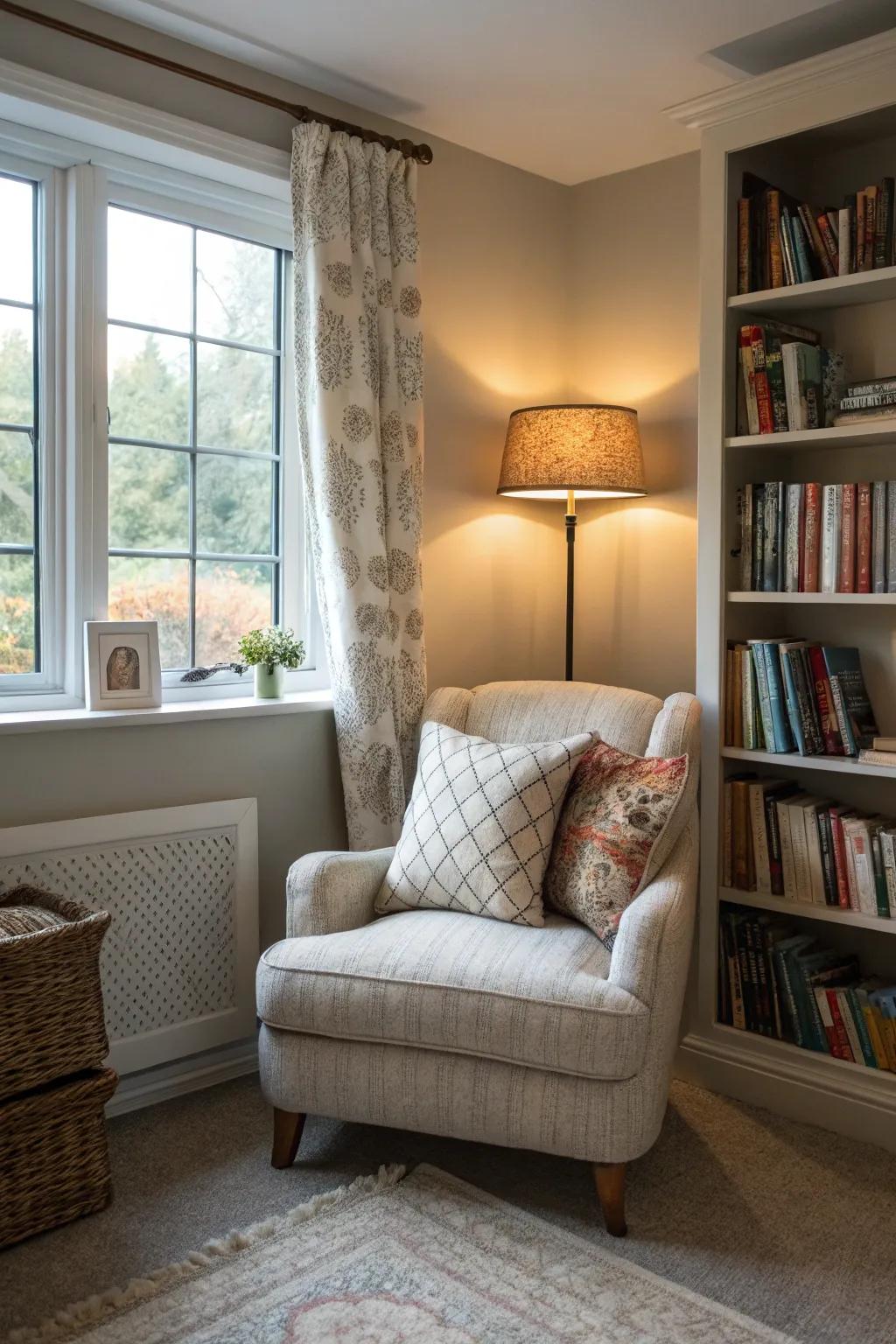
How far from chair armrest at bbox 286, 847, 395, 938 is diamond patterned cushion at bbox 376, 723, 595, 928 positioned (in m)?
0.06

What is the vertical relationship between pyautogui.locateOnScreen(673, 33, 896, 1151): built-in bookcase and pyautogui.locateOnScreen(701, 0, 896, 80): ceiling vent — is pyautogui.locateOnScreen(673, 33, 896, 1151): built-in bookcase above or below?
below

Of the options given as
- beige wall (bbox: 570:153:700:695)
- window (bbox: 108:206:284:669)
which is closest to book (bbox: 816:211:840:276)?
beige wall (bbox: 570:153:700:695)

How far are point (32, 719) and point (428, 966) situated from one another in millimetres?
988

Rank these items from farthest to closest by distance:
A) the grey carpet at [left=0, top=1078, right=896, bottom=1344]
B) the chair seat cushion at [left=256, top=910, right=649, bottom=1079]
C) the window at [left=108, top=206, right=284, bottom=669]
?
the window at [left=108, top=206, right=284, bottom=669]
the chair seat cushion at [left=256, top=910, right=649, bottom=1079]
the grey carpet at [left=0, top=1078, right=896, bottom=1344]

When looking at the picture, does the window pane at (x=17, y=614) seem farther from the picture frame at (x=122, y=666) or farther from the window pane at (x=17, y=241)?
the window pane at (x=17, y=241)

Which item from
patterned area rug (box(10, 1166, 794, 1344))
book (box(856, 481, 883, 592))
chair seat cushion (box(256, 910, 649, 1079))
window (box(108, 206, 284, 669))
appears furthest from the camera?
window (box(108, 206, 284, 669))

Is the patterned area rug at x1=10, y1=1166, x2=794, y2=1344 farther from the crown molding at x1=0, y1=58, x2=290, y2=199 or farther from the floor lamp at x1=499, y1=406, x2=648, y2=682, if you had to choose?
the crown molding at x1=0, y1=58, x2=290, y2=199

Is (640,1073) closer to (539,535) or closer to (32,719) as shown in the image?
(32,719)

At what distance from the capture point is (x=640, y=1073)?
2.13m

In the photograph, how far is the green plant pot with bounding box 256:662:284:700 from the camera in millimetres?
2918

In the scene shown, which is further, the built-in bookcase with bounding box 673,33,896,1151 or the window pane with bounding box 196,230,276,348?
the window pane with bounding box 196,230,276,348

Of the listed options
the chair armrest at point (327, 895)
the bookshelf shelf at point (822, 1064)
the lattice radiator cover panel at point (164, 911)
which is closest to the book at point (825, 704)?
the bookshelf shelf at point (822, 1064)

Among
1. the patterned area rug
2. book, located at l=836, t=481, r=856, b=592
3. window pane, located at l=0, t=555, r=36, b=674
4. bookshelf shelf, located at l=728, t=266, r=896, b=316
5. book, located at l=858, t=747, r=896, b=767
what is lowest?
the patterned area rug

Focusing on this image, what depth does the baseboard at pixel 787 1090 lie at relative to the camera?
2551 millimetres
